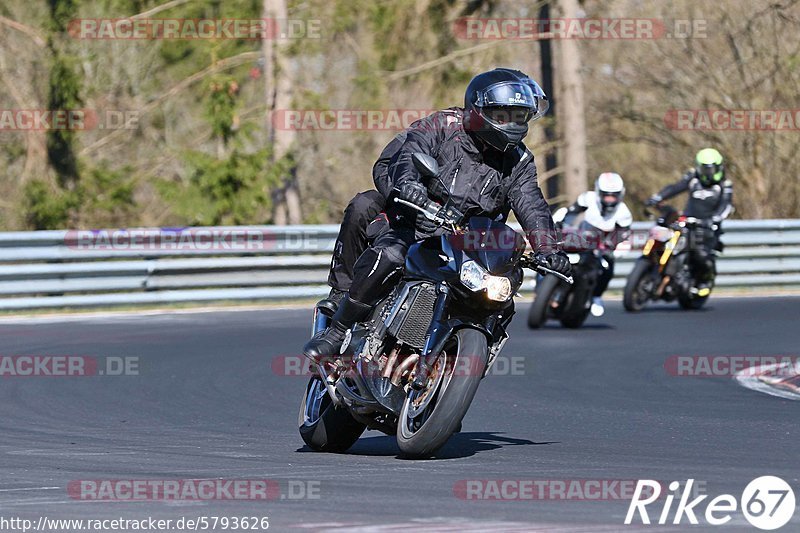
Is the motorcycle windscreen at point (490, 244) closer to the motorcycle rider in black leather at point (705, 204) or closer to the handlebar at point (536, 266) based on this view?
the handlebar at point (536, 266)

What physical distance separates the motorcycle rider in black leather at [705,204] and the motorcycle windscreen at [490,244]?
39.5 ft

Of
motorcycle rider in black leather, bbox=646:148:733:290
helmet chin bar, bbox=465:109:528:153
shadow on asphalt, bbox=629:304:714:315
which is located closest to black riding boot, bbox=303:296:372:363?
helmet chin bar, bbox=465:109:528:153

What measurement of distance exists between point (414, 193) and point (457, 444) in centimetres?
165

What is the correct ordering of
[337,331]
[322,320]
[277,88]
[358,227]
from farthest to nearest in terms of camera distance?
1. [277,88]
2. [322,320]
3. [358,227]
4. [337,331]

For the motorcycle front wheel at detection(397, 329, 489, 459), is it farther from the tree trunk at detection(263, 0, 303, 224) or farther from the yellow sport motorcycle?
the tree trunk at detection(263, 0, 303, 224)

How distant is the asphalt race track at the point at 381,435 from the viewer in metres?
5.99

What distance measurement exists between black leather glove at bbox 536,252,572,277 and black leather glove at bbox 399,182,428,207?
23.7 inches

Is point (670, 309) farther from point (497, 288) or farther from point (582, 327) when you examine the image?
point (497, 288)

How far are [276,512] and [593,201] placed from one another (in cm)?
1111

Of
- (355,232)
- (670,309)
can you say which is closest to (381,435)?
(355,232)

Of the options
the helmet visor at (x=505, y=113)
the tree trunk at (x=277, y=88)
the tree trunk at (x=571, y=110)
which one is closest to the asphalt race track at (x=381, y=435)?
the helmet visor at (x=505, y=113)

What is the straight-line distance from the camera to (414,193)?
7098 millimetres

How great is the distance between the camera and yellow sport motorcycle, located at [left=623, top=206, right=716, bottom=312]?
60.3 ft

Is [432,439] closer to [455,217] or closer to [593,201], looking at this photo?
[455,217]
